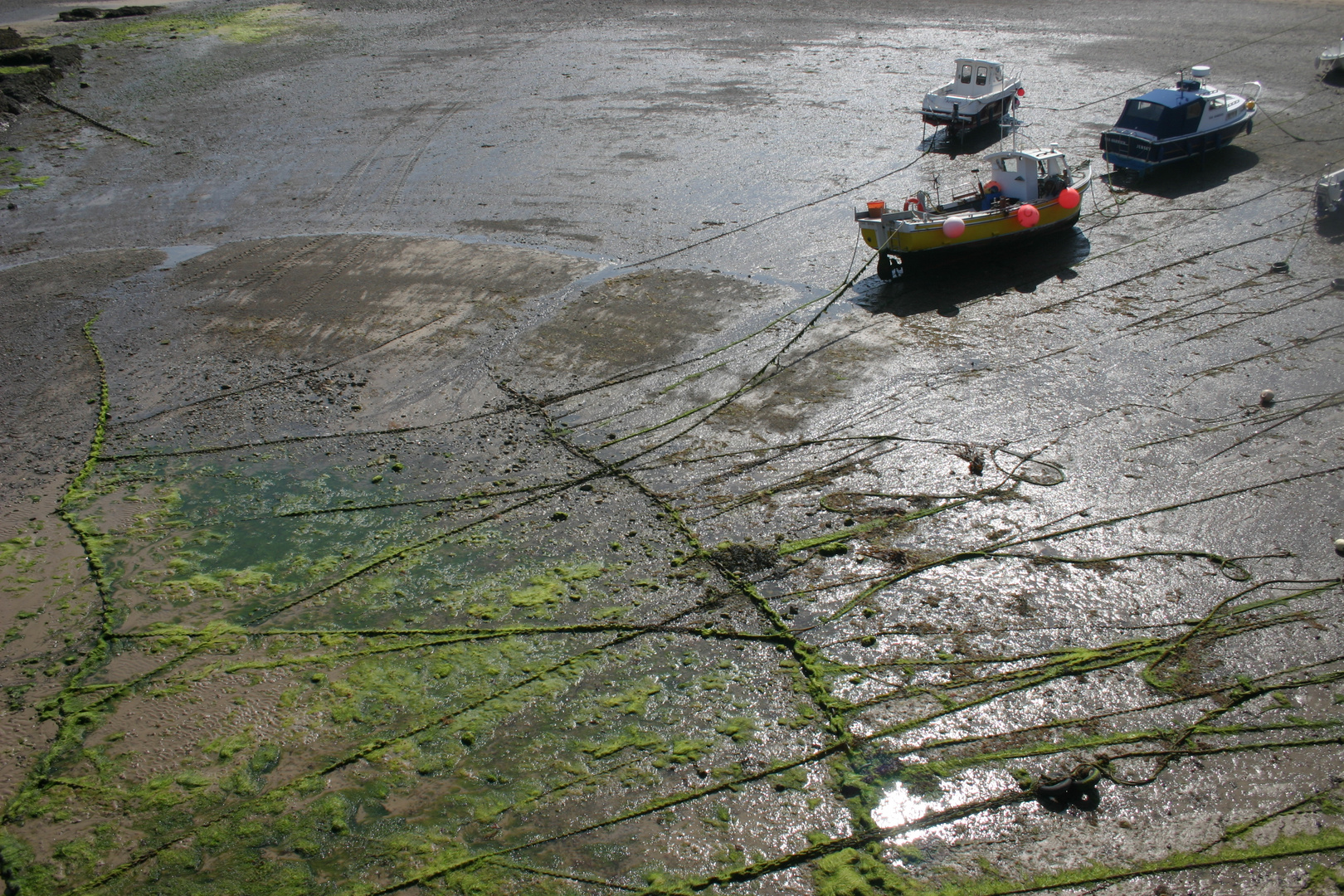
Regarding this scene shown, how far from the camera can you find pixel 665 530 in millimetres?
9820

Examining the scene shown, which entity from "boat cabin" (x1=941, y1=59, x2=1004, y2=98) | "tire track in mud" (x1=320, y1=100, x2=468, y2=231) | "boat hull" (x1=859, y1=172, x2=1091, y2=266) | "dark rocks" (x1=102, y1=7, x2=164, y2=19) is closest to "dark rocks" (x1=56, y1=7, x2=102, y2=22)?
"dark rocks" (x1=102, y1=7, x2=164, y2=19)

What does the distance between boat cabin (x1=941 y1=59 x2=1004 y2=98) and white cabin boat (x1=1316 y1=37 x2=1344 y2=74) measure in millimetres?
7622

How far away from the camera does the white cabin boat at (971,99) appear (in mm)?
19219

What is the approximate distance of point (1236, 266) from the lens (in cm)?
1415

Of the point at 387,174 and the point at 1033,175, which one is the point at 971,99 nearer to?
→ the point at 1033,175

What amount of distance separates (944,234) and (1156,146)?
20.3 feet

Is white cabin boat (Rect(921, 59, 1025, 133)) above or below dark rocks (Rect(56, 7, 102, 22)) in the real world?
below

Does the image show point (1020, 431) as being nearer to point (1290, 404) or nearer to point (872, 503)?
point (872, 503)

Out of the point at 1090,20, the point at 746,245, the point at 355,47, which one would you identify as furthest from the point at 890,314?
the point at 355,47

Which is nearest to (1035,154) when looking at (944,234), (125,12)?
(944,234)

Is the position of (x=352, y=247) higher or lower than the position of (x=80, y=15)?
lower

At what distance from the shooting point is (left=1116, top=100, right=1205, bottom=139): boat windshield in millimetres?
17188

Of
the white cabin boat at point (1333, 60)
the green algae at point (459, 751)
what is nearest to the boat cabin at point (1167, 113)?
the white cabin boat at point (1333, 60)

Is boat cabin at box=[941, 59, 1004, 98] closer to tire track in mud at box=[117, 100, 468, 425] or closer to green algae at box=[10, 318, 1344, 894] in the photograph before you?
tire track in mud at box=[117, 100, 468, 425]
